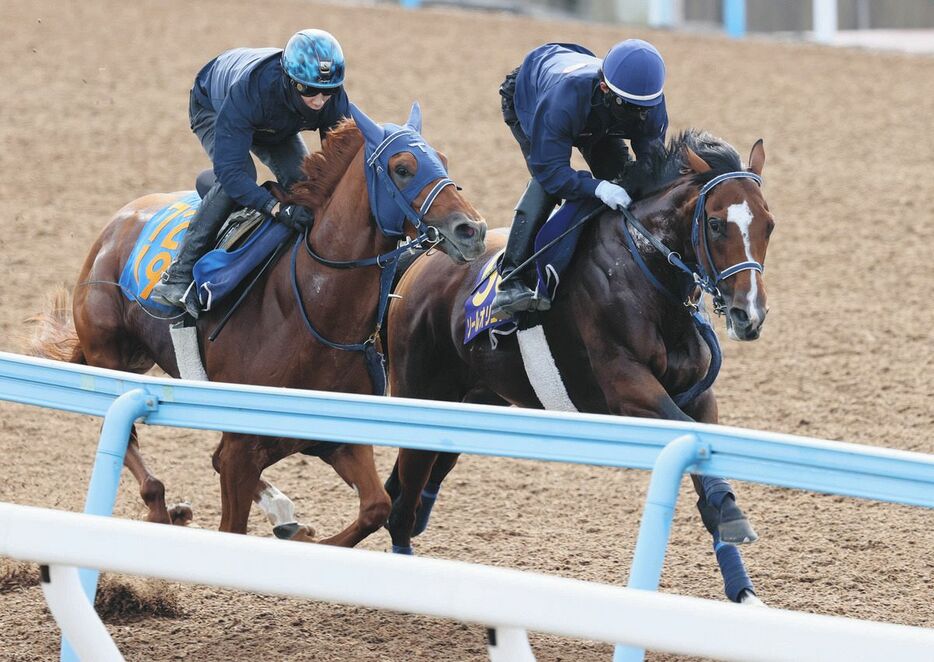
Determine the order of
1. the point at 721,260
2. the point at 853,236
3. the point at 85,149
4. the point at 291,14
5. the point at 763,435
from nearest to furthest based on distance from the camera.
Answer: the point at 763,435, the point at 721,260, the point at 853,236, the point at 85,149, the point at 291,14

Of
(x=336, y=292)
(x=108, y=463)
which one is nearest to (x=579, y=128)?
(x=336, y=292)

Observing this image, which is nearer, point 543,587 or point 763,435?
point 543,587

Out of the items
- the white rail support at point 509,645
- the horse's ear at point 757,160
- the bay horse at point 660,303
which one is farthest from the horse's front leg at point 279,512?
the white rail support at point 509,645

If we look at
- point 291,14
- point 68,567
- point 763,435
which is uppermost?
point 291,14

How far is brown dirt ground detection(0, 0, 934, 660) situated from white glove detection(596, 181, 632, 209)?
1442 millimetres

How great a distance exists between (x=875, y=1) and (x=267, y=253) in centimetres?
1410

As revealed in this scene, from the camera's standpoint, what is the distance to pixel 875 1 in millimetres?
17266

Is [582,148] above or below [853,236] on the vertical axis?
below

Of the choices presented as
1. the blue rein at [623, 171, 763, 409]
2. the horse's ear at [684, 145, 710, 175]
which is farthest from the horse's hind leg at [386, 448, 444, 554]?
the horse's ear at [684, 145, 710, 175]

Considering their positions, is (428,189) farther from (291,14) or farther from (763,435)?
(291,14)

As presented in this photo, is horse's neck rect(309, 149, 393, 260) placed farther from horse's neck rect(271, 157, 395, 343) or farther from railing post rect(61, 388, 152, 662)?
railing post rect(61, 388, 152, 662)

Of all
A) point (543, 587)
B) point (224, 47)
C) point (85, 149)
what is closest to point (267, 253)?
point (543, 587)

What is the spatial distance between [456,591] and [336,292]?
2.55 m

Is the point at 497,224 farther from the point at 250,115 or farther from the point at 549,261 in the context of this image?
the point at 250,115
